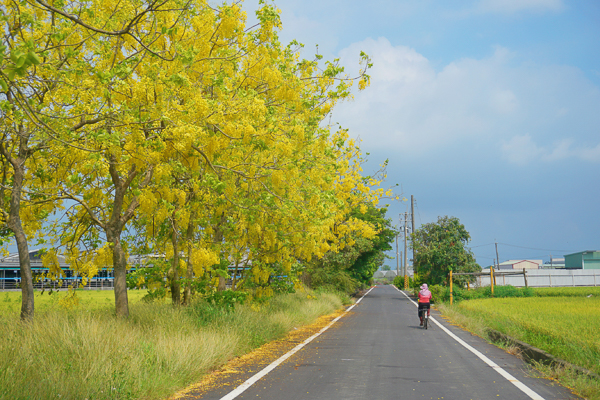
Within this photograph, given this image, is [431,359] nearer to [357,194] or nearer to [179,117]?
[179,117]

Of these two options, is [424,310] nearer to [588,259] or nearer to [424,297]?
[424,297]

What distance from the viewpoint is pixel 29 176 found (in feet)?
39.0

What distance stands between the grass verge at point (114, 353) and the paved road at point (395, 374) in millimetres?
1076

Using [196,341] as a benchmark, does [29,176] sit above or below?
above

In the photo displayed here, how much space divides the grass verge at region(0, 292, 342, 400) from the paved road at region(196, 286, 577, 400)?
1076mm

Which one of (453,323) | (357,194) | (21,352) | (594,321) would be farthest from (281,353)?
(357,194)

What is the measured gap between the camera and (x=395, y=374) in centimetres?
845

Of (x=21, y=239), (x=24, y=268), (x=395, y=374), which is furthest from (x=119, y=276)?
(x=395, y=374)

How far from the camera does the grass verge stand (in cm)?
596

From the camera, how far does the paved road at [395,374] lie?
6914mm

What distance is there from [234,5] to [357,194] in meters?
17.4

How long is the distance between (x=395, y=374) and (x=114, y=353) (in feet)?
15.0

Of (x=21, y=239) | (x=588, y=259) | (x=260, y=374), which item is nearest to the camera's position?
(x=260, y=374)

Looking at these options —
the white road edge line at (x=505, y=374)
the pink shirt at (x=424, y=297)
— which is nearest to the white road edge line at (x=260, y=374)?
the white road edge line at (x=505, y=374)
